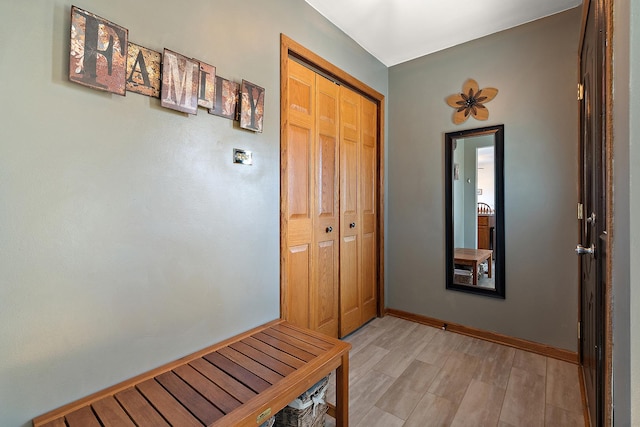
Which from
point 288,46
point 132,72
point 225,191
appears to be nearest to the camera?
point 132,72

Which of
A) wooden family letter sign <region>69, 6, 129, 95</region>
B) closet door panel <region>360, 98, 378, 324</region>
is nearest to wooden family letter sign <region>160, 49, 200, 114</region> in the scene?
wooden family letter sign <region>69, 6, 129, 95</region>

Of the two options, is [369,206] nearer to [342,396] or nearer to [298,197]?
[298,197]

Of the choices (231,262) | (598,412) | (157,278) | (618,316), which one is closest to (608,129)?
(618,316)

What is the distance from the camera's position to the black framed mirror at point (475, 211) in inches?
94.9

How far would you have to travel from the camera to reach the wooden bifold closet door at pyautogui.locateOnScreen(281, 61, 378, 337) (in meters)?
1.99

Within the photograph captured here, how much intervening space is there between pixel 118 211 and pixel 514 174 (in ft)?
8.82

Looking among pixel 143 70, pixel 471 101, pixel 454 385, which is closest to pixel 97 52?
pixel 143 70

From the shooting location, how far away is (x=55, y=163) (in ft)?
3.33

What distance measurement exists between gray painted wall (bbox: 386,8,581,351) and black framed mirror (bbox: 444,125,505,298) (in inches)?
2.2

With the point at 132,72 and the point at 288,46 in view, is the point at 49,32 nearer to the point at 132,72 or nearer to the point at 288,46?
the point at 132,72

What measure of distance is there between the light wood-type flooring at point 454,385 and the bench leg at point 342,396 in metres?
0.20

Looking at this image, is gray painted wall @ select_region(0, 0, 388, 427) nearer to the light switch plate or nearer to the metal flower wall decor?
the light switch plate

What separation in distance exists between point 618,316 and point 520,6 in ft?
7.67

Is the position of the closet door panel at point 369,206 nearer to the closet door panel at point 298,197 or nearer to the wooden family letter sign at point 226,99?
the closet door panel at point 298,197
